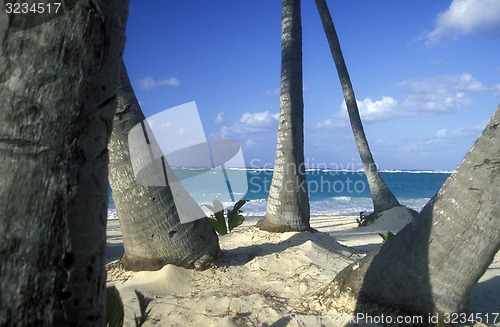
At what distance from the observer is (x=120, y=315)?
6.33ft

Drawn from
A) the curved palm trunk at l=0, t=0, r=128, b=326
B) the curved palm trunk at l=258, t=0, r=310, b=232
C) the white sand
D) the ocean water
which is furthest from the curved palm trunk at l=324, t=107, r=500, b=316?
the ocean water

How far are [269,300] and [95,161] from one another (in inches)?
96.8

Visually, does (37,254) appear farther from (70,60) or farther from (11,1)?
(11,1)

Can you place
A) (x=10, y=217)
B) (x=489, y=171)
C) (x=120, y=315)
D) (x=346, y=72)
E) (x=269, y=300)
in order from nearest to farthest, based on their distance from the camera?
(x=10, y=217), (x=120, y=315), (x=489, y=171), (x=269, y=300), (x=346, y=72)

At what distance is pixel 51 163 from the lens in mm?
1040

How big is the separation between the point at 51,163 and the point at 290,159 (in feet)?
16.2

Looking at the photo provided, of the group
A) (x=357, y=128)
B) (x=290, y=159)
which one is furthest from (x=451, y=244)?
(x=357, y=128)

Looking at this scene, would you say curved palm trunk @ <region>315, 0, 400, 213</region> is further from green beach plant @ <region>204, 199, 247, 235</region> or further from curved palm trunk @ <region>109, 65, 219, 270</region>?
curved palm trunk @ <region>109, 65, 219, 270</region>

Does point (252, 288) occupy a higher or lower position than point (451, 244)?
lower

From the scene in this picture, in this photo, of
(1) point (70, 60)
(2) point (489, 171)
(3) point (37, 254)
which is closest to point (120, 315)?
(3) point (37, 254)

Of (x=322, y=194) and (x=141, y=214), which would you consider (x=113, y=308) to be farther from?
(x=322, y=194)

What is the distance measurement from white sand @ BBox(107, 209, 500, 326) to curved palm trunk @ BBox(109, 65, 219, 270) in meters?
0.15

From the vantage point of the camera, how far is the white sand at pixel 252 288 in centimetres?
286

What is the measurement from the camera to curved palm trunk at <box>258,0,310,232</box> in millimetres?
5836
